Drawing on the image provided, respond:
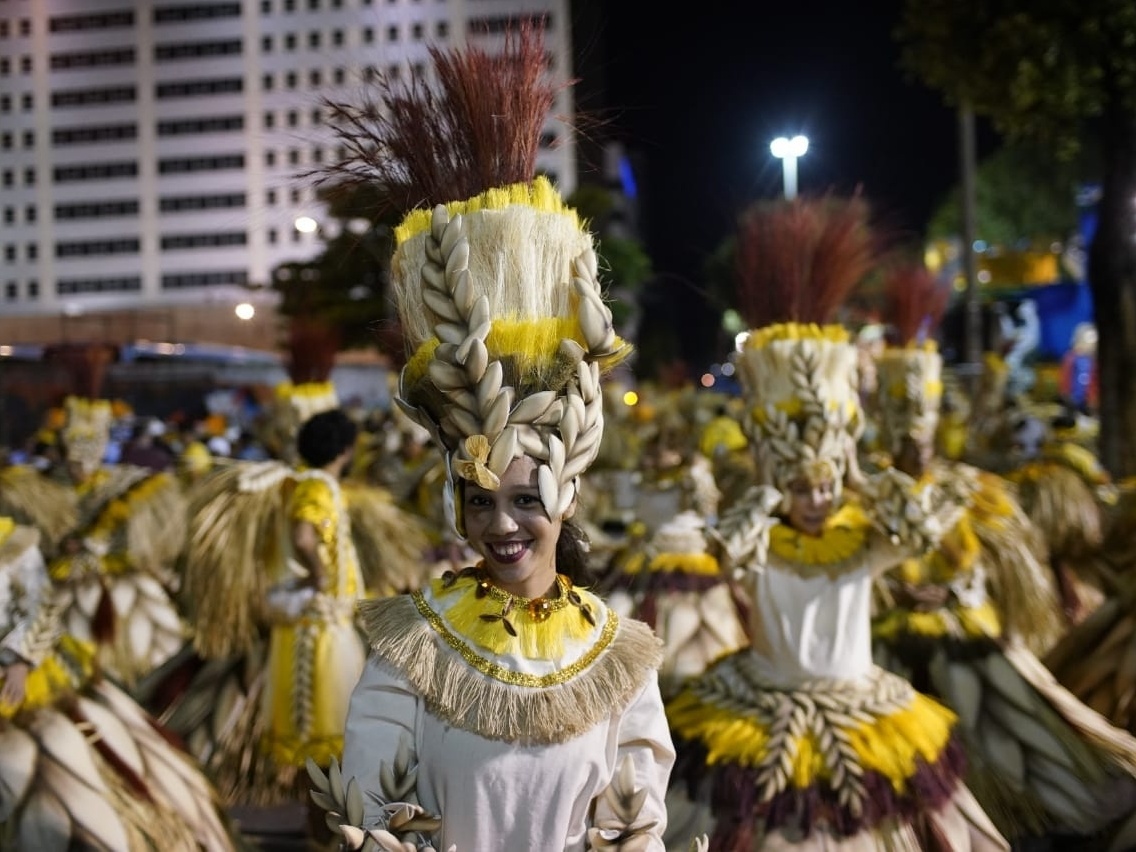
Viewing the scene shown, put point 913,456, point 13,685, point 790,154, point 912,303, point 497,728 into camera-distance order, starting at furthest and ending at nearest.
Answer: point 912,303 < point 913,456 < point 790,154 < point 13,685 < point 497,728

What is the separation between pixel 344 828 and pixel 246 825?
4201 mm

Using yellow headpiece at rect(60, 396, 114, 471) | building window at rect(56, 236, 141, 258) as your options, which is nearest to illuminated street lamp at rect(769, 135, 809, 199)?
yellow headpiece at rect(60, 396, 114, 471)

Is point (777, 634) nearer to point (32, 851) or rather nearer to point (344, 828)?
point (344, 828)

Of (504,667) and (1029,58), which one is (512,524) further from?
(1029,58)

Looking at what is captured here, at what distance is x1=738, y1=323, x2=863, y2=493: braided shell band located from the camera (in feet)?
13.4

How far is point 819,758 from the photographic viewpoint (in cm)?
369

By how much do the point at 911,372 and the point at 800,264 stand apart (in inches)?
77.3

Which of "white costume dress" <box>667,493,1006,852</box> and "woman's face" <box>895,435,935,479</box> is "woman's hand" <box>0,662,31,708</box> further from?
"woman's face" <box>895,435,935,479</box>

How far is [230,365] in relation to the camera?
25516mm

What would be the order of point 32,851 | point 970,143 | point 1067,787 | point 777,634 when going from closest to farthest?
point 32,851 < point 777,634 < point 1067,787 < point 970,143

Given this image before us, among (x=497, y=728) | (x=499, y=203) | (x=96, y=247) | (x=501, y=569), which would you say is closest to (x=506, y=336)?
(x=499, y=203)

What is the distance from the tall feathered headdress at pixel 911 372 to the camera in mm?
6074

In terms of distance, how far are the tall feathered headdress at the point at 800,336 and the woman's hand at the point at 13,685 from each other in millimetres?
2812

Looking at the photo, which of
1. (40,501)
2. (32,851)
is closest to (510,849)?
(32,851)
